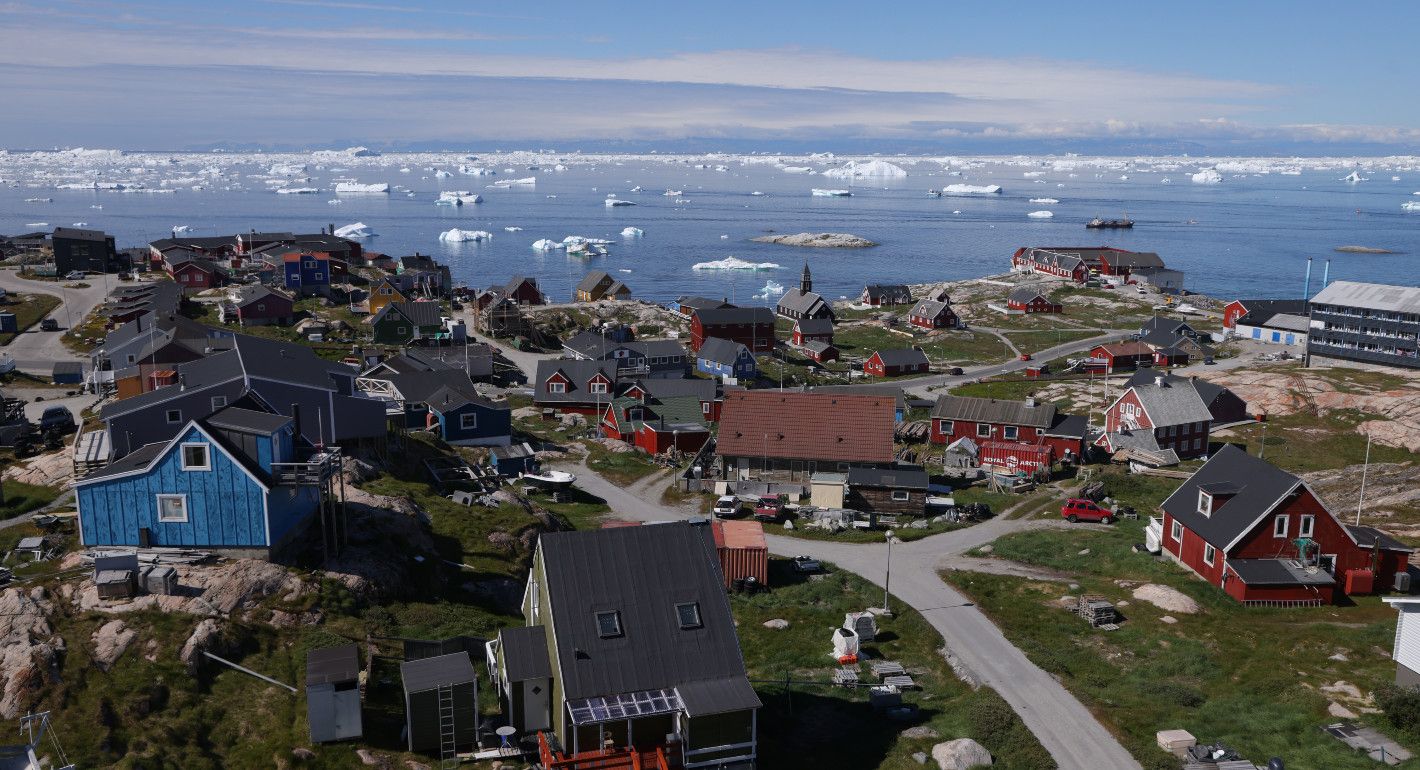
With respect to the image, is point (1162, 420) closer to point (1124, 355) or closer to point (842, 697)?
point (1124, 355)

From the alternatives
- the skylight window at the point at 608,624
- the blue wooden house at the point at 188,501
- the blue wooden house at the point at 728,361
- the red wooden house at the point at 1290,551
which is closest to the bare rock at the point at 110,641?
the blue wooden house at the point at 188,501

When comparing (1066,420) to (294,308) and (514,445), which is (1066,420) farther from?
(294,308)

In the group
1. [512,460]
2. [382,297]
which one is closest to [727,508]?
[512,460]

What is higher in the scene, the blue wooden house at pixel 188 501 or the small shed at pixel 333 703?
the blue wooden house at pixel 188 501

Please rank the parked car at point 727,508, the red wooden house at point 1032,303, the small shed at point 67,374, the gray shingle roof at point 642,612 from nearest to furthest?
the gray shingle roof at point 642,612 < the parked car at point 727,508 < the small shed at point 67,374 < the red wooden house at point 1032,303

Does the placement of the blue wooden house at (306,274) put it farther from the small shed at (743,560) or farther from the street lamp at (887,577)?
the street lamp at (887,577)

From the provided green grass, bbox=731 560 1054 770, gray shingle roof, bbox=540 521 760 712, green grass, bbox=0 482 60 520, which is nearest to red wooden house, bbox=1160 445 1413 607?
green grass, bbox=731 560 1054 770
